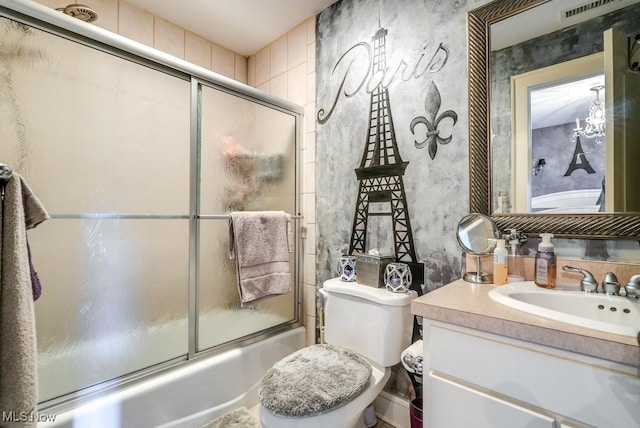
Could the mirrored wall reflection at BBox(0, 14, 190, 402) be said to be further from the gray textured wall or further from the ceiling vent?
the ceiling vent

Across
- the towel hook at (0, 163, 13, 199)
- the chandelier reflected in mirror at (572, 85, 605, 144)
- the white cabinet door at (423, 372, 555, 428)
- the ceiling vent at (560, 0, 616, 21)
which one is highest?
the ceiling vent at (560, 0, 616, 21)

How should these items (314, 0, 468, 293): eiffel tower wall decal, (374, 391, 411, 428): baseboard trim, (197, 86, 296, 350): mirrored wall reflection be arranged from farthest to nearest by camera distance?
1. (197, 86, 296, 350): mirrored wall reflection
2. (374, 391, 411, 428): baseboard trim
3. (314, 0, 468, 293): eiffel tower wall decal

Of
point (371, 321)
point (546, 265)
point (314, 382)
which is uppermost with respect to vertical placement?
point (546, 265)

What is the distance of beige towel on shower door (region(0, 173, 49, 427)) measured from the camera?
0.69 meters

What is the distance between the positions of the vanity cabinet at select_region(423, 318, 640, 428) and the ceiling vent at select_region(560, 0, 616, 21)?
112 centimetres

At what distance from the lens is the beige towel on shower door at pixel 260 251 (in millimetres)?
1520

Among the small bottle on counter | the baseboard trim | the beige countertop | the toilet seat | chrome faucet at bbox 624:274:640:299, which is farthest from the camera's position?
the baseboard trim

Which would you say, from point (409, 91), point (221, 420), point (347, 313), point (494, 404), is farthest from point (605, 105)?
point (221, 420)

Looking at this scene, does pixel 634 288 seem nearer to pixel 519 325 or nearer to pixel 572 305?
pixel 572 305

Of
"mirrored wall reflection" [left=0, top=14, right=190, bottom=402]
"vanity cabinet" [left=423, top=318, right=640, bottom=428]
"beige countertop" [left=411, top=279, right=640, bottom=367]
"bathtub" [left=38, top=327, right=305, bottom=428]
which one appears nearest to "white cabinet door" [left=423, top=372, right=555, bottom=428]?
"vanity cabinet" [left=423, top=318, right=640, bottom=428]

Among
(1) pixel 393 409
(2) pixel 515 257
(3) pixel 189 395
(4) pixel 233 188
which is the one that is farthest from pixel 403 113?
(3) pixel 189 395

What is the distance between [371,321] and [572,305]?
0.67 metres

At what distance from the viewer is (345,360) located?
1.19 metres

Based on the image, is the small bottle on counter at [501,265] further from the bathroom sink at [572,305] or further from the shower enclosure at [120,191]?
the shower enclosure at [120,191]
